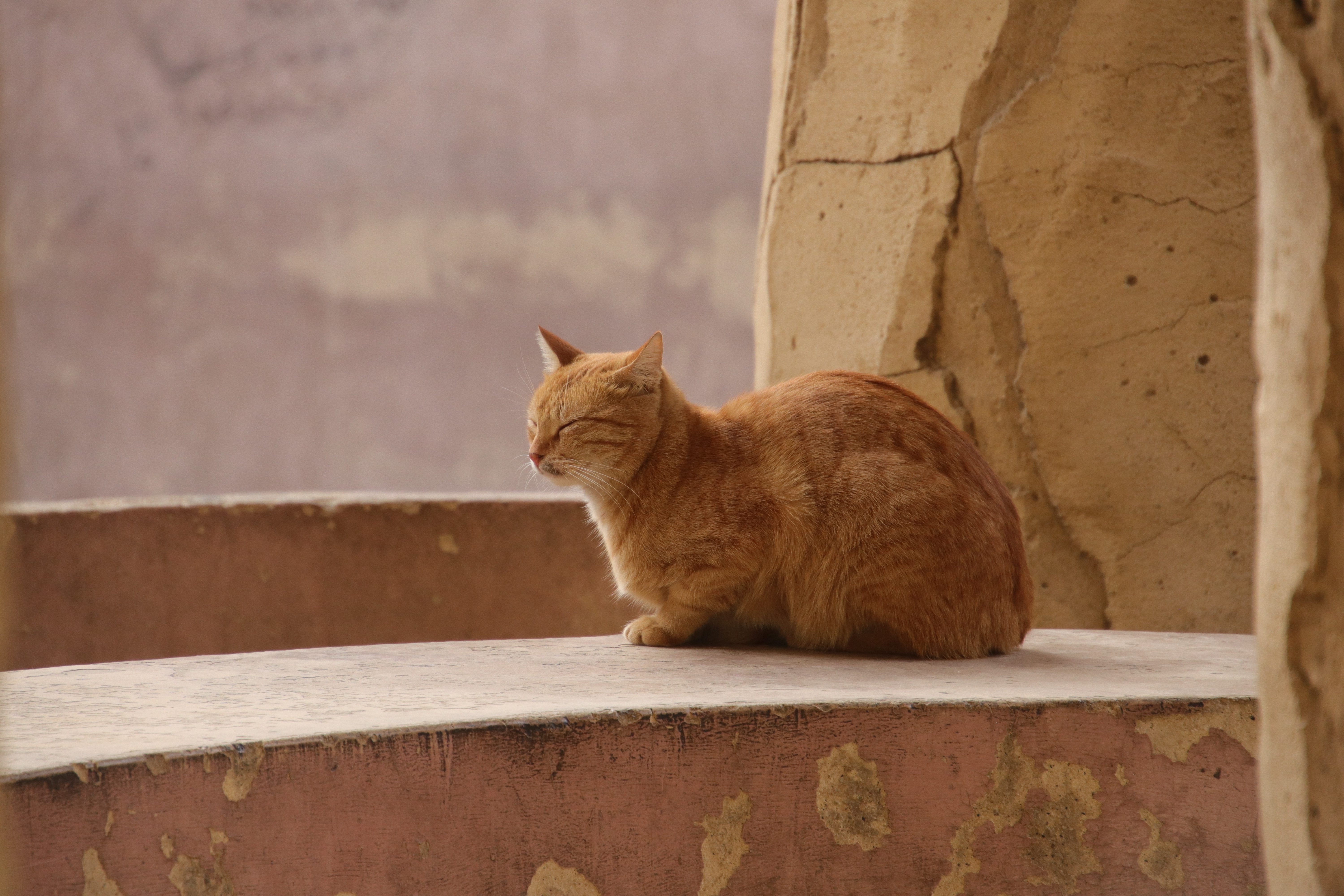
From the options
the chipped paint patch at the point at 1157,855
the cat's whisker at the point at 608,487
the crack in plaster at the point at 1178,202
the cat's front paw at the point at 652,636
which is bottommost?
the chipped paint patch at the point at 1157,855

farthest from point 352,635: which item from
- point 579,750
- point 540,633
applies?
point 579,750

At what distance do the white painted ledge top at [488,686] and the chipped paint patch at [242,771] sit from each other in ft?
0.07

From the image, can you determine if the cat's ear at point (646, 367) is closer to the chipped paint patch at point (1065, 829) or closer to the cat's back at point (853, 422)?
the cat's back at point (853, 422)

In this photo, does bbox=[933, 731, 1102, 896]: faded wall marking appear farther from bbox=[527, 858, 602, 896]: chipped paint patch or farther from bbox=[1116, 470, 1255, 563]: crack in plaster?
bbox=[1116, 470, 1255, 563]: crack in plaster

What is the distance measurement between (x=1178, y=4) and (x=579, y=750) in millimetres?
2584

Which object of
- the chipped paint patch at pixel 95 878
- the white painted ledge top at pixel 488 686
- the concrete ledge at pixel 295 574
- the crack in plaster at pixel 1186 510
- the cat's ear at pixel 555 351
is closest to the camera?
the chipped paint patch at pixel 95 878

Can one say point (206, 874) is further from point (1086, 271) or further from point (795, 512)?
point (1086, 271)

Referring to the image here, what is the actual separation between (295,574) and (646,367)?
1.62 m

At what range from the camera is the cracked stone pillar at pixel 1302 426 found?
1.01 m

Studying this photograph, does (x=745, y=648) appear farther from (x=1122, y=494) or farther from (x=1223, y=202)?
(x=1223, y=202)

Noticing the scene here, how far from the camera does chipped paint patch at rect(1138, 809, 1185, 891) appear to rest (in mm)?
1865

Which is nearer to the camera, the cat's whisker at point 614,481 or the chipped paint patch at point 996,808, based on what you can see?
the chipped paint patch at point 996,808

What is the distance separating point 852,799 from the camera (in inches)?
71.6

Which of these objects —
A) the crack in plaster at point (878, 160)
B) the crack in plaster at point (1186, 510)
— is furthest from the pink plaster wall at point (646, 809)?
the crack in plaster at point (878, 160)
